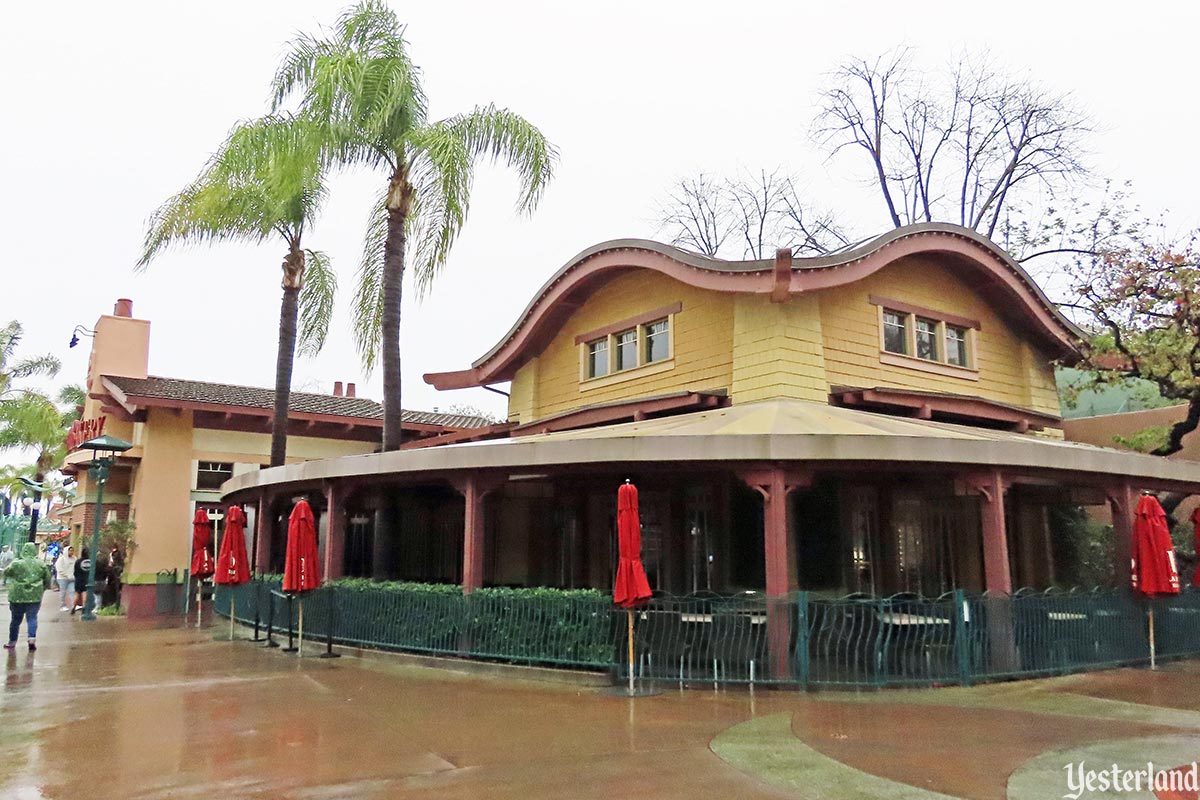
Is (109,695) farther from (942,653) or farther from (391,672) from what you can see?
(942,653)

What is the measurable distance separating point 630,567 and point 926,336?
7.92 meters

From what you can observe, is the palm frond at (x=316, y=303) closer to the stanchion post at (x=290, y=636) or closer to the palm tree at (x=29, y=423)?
the stanchion post at (x=290, y=636)

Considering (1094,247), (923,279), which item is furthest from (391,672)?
(1094,247)

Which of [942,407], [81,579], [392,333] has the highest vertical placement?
[392,333]

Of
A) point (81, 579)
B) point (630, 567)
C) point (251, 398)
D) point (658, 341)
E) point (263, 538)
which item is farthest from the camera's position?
point (251, 398)

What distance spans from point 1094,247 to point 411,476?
2020cm

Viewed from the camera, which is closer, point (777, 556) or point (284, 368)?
point (777, 556)

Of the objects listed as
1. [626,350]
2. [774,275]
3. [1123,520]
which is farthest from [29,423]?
[1123,520]

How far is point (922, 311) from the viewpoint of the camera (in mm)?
15000

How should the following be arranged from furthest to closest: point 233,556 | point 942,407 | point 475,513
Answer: point 233,556
point 942,407
point 475,513

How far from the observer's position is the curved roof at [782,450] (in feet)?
32.9

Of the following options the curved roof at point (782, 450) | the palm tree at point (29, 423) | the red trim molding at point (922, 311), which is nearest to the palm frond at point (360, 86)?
the curved roof at point (782, 450)

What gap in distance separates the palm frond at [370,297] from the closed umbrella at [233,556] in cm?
444

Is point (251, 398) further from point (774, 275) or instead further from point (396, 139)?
point (774, 275)
